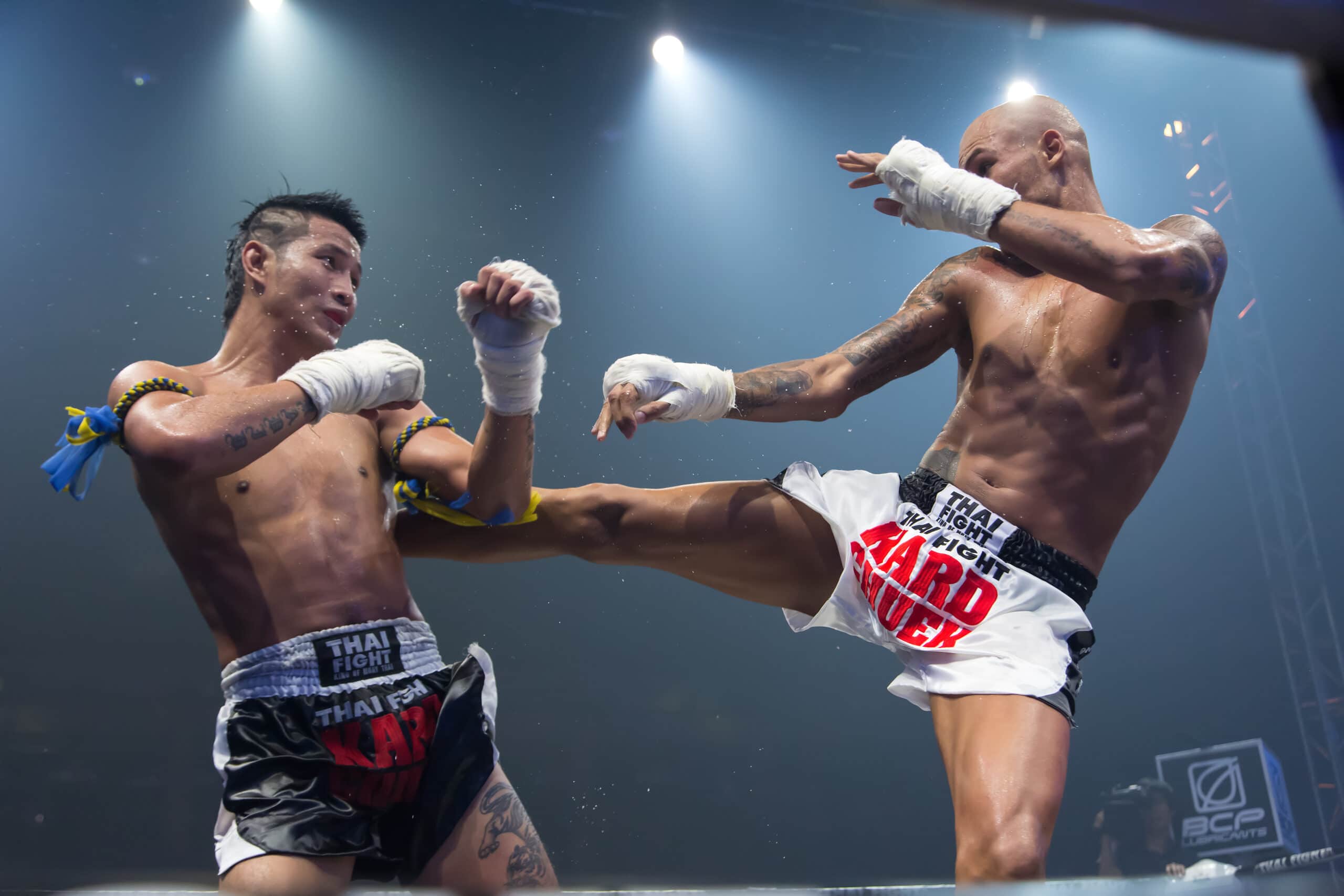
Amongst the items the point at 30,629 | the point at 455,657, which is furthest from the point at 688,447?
the point at 30,629

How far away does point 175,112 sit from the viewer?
121 inches

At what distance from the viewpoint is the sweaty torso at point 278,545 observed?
1.51 metres

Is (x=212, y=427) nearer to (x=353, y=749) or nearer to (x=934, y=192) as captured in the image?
(x=353, y=749)

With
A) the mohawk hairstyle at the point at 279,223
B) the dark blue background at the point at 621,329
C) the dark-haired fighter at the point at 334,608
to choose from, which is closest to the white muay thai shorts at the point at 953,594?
the dark-haired fighter at the point at 334,608

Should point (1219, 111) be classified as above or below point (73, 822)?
above

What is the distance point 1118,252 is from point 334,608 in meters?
1.55

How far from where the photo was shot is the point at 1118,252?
1576mm

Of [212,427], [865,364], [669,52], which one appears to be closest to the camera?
[212,427]

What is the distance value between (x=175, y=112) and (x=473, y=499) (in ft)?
7.62

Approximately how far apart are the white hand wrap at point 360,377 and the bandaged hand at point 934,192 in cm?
98

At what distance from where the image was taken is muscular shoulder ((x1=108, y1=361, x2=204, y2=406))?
150cm

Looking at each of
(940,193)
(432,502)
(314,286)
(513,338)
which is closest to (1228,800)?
(940,193)

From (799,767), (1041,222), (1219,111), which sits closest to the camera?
(1041,222)

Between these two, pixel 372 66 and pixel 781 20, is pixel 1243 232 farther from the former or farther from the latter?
pixel 372 66
